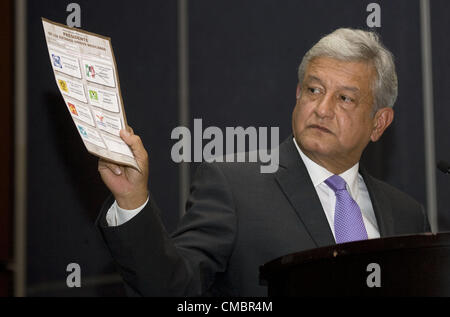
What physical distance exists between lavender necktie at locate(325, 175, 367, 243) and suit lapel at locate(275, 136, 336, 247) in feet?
0.23

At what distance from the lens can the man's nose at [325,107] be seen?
2273mm

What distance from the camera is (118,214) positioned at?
1.68 meters

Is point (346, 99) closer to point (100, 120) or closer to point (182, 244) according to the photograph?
point (182, 244)

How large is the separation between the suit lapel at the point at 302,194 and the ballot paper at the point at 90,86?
2.05 feet

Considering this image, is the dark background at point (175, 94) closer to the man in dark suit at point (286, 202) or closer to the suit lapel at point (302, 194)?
the man in dark suit at point (286, 202)

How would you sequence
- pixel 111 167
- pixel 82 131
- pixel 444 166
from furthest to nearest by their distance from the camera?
pixel 444 166
pixel 111 167
pixel 82 131

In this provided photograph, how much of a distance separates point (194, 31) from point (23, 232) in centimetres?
117

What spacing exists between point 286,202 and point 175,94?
1370mm

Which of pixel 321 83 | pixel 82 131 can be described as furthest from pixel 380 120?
pixel 82 131

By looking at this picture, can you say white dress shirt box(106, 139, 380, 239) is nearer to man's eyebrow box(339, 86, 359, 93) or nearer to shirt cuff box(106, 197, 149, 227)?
man's eyebrow box(339, 86, 359, 93)

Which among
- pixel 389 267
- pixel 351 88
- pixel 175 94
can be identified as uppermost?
pixel 175 94

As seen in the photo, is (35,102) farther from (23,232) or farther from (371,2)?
(371,2)

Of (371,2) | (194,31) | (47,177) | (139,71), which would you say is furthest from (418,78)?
(47,177)

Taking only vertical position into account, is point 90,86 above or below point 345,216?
above
